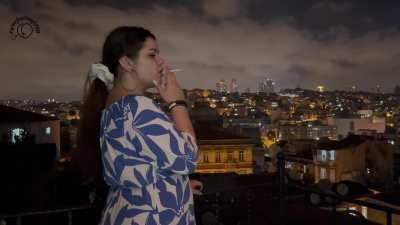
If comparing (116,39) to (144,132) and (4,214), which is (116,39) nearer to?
(144,132)

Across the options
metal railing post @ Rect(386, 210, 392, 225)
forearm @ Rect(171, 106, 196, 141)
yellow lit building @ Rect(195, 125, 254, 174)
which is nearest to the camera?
forearm @ Rect(171, 106, 196, 141)

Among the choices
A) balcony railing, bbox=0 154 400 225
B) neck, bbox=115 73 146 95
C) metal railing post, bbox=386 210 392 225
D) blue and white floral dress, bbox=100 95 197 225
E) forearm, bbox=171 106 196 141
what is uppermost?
neck, bbox=115 73 146 95

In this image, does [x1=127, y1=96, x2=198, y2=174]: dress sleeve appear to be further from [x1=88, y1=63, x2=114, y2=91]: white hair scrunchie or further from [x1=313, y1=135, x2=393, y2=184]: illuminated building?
A: [x1=313, y1=135, x2=393, y2=184]: illuminated building

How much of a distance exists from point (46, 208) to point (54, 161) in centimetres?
1101

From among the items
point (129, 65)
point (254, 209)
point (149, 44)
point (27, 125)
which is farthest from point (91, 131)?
point (27, 125)

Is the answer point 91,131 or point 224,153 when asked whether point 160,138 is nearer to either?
point 91,131

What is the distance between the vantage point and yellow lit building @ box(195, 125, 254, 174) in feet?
97.1

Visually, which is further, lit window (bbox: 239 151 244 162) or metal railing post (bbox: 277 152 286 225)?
lit window (bbox: 239 151 244 162)

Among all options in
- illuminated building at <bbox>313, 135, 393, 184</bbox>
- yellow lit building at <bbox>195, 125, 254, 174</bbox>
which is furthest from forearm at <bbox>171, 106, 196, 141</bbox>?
yellow lit building at <bbox>195, 125, 254, 174</bbox>

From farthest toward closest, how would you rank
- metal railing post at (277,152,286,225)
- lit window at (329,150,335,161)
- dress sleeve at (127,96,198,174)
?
lit window at (329,150,335,161) → metal railing post at (277,152,286,225) → dress sleeve at (127,96,198,174)

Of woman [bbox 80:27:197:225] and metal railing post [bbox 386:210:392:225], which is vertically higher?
woman [bbox 80:27:197:225]

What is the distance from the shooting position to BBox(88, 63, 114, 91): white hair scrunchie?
6.93 ft

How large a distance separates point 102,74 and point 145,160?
535mm

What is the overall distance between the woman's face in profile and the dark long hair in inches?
2.0
